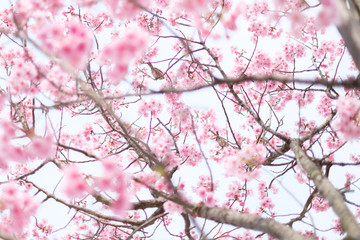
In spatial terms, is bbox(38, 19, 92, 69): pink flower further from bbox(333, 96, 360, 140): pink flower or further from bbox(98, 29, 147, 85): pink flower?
bbox(333, 96, 360, 140): pink flower

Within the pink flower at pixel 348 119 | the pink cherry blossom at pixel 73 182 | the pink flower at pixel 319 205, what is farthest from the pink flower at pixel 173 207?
the pink flower at pixel 319 205

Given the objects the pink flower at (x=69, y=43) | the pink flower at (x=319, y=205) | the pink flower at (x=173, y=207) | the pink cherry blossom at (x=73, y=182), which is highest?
the pink flower at (x=319, y=205)

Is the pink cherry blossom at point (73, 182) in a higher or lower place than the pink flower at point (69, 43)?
lower

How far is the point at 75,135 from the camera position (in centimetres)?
686

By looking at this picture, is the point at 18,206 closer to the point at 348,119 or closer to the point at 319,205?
the point at 348,119

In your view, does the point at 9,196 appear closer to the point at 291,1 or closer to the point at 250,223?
the point at 250,223

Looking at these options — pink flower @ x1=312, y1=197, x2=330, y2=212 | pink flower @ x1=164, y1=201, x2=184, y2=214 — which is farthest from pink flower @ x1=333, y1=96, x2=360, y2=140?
pink flower @ x1=312, y1=197, x2=330, y2=212

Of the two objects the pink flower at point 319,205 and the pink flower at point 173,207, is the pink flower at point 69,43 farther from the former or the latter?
the pink flower at point 319,205

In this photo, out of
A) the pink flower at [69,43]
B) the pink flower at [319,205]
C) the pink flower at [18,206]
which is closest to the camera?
the pink flower at [69,43]

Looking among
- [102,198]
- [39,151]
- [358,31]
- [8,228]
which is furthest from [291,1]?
[8,228]

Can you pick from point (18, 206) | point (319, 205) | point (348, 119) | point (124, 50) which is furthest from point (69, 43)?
point (319, 205)

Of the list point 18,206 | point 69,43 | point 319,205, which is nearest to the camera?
point 69,43

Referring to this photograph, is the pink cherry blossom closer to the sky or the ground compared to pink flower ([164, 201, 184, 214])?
closer to the ground

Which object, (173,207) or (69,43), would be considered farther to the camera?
(173,207)
